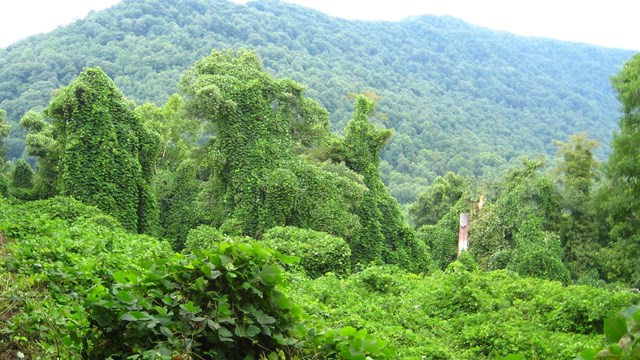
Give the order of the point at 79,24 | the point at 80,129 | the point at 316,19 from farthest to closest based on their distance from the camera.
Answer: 1. the point at 316,19
2. the point at 79,24
3. the point at 80,129

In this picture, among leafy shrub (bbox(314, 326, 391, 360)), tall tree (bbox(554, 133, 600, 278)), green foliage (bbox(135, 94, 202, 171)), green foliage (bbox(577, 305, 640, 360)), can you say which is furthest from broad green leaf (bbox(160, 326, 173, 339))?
green foliage (bbox(135, 94, 202, 171))

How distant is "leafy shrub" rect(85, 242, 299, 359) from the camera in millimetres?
2977

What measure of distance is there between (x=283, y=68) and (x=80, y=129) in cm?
5525

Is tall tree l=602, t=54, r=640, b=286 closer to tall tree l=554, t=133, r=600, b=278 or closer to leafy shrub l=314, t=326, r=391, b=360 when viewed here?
tall tree l=554, t=133, r=600, b=278

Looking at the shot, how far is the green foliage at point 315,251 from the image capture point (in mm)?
12078

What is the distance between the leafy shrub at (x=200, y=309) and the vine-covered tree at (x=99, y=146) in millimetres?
11726

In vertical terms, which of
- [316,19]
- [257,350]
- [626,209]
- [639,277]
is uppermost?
[316,19]

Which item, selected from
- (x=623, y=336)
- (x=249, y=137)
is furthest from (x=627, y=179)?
(x=623, y=336)

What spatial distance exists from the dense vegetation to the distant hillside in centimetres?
2339

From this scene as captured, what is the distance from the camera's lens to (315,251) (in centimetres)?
1220

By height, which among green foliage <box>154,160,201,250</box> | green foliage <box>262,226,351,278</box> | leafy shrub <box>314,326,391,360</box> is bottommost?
green foliage <box>154,160,201,250</box>

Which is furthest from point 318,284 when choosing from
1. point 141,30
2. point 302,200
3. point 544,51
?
point 544,51

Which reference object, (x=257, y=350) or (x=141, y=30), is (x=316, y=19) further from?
(x=257, y=350)

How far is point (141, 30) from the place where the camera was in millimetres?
63844
